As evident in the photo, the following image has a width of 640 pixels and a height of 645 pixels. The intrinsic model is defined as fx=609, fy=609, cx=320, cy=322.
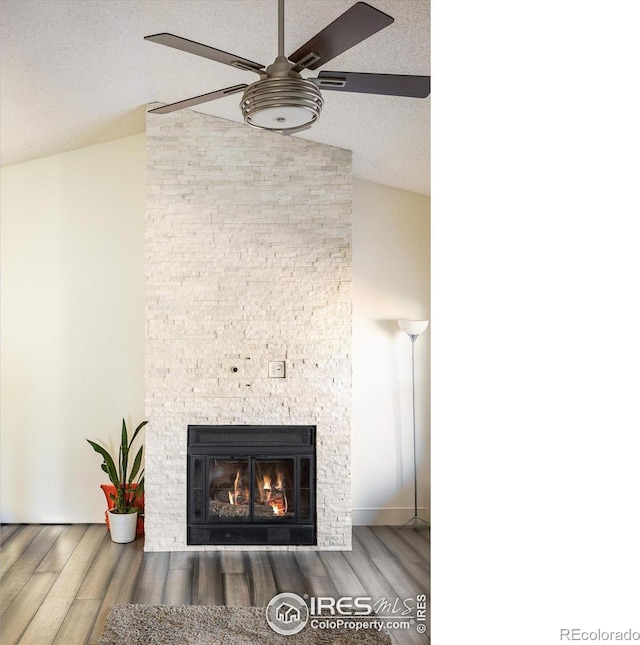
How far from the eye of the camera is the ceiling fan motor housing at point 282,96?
6.66ft

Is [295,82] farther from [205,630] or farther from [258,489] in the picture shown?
[258,489]

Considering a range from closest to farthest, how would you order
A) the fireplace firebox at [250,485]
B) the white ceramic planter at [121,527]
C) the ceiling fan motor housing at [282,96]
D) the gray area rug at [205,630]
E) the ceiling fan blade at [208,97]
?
1. the ceiling fan motor housing at [282,96]
2. the ceiling fan blade at [208,97]
3. the gray area rug at [205,630]
4. the fireplace firebox at [250,485]
5. the white ceramic planter at [121,527]

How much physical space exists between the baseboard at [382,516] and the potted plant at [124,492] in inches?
62.7

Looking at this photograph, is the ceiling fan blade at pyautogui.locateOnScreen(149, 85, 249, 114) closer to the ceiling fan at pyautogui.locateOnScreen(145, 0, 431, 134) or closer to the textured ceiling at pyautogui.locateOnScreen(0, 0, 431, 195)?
the ceiling fan at pyautogui.locateOnScreen(145, 0, 431, 134)

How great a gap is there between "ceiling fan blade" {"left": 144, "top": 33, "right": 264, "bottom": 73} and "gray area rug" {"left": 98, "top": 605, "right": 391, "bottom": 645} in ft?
7.60

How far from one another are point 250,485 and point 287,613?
1067mm

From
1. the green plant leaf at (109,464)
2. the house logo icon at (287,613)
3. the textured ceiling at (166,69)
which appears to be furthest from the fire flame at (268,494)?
the textured ceiling at (166,69)

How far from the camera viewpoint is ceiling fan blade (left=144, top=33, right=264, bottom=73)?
1836 mm

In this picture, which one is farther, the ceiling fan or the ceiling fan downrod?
the ceiling fan downrod

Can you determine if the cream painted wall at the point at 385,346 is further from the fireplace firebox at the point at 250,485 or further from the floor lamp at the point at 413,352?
the fireplace firebox at the point at 250,485

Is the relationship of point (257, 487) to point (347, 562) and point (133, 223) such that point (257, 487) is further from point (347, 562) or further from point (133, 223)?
point (133, 223)

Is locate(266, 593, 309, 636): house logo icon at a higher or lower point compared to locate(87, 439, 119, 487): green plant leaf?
lower

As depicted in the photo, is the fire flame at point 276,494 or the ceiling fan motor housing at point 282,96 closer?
the ceiling fan motor housing at point 282,96

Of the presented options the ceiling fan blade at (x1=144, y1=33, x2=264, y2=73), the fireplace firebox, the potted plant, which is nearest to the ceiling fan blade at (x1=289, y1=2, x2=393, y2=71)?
the ceiling fan blade at (x1=144, y1=33, x2=264, y2=73)
